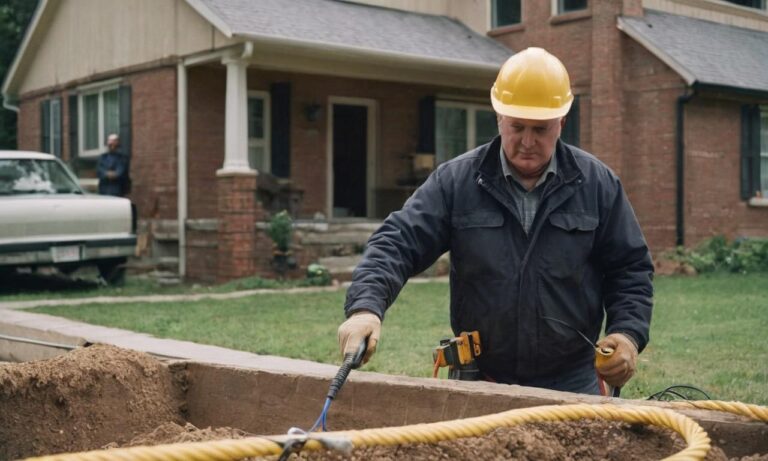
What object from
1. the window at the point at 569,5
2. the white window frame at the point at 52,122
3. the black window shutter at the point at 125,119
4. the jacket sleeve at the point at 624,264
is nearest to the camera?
the jacket sleeve at the point at 624,264

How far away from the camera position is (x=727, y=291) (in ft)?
42.4

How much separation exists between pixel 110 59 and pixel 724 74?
1106 centimetres

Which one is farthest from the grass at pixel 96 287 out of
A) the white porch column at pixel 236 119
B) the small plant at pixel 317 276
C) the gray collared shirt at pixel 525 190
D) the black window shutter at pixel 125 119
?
the gray collared shirt at pixel 525 190

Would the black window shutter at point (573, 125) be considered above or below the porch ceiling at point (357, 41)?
below

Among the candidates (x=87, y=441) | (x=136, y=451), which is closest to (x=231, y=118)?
(x=87, y=441)

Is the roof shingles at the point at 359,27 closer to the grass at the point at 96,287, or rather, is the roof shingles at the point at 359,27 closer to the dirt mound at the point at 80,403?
the grass at the point at 96,287

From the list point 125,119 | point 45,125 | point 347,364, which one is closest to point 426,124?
point 125,119

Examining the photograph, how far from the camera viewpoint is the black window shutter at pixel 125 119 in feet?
57.4

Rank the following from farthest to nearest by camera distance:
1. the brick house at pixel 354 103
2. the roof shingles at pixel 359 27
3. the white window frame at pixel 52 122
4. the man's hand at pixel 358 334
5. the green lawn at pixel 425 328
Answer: the white window frame at pixel 52 122
the brick house at pixel 354 103
the roof shingles at pixel 359 27
the green lawn at pixel 425 328
the man's hand at pixel 358 334

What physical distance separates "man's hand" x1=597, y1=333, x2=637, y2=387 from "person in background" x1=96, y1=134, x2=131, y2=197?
46.9 feet

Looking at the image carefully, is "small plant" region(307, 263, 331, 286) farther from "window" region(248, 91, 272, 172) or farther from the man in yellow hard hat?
the man in yellow hard hat

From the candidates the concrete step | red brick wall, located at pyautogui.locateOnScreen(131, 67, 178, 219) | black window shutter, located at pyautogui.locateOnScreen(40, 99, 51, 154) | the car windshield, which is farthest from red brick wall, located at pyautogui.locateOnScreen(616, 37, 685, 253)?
black window shutter, located at pyautogui.locateOnScreen(40, 99, 51, 154)

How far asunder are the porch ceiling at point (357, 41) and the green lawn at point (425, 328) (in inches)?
164

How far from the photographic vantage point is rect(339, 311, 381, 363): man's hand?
3145 millimetres
